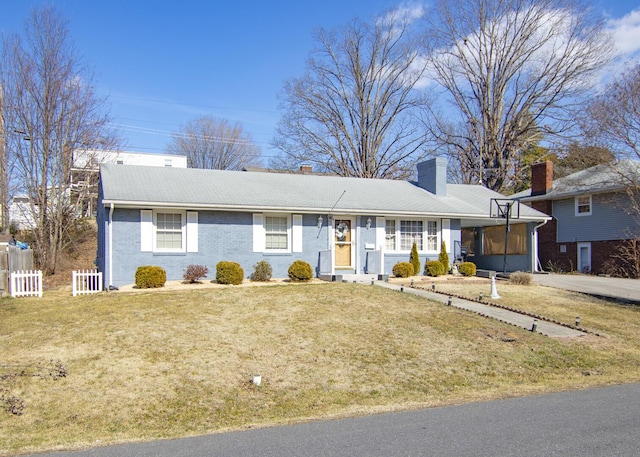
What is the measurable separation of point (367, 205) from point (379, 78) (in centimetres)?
2223

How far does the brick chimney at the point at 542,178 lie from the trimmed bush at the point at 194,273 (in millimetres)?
20169

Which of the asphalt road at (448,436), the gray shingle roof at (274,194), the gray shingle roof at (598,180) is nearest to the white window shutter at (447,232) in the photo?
the gray shingle roof at (274,194)

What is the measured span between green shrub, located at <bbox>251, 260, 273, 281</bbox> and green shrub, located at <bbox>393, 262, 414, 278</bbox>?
488 cm

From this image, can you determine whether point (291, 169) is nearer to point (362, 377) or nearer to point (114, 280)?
point (114, 280)

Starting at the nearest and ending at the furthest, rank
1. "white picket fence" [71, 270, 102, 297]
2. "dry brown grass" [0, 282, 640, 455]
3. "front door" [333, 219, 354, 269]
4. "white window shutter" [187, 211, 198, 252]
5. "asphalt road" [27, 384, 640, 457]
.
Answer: "asphalt road" [27, 384, 640, 457] < "dry brown grass" [0, 282, 640, 455] < "white picket fence" [71, 270, 102, 297] < "white window shutter" [187, 211, 198, 252] < "front door" [333, 219, 354, 269]

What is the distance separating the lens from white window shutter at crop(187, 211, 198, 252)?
58.3 ft

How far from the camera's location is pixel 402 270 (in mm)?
19891

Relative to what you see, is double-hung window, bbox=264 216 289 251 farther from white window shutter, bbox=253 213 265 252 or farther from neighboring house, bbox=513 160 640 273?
neighboring house, bbox=513 160 640 273

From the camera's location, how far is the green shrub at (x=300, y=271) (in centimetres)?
1786

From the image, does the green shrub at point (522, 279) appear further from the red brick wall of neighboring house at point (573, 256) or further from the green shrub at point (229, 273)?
the green shrub at point (229, 273)

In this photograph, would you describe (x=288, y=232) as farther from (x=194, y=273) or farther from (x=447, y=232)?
(x=447, y=232)

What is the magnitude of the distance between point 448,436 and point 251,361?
14.0ft

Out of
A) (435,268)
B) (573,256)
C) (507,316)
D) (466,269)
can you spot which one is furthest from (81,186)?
(573,256)

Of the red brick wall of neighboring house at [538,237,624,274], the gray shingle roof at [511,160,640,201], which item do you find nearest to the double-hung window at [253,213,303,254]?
the gray shingle roof at [511,160,640,201]
